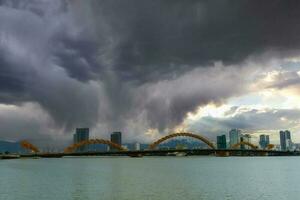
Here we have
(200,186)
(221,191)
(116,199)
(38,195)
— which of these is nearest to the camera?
(116,199)

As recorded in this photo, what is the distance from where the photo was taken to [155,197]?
42.6 meters

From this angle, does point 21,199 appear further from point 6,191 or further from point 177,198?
point 177,198

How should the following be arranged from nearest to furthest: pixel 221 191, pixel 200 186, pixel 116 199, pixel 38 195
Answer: pixel 116 199, pixel 38 195, pixel 221 191, pixel 200 186

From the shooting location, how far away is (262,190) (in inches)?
1981

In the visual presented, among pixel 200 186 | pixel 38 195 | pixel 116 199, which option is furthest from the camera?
pixel 200 186

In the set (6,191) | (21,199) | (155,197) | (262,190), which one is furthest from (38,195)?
(262,190)

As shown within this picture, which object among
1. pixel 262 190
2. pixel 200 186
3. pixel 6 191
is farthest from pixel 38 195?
pixel 262 190

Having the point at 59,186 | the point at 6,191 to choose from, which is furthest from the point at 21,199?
the point at 59,186

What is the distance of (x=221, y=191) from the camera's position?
48.8 meters

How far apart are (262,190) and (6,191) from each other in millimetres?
33516

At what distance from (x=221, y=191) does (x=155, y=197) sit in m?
10.6

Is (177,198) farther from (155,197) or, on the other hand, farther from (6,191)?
(6,191)

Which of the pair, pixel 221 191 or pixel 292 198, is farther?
pixel 221 191

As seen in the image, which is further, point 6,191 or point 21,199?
point 6,191
